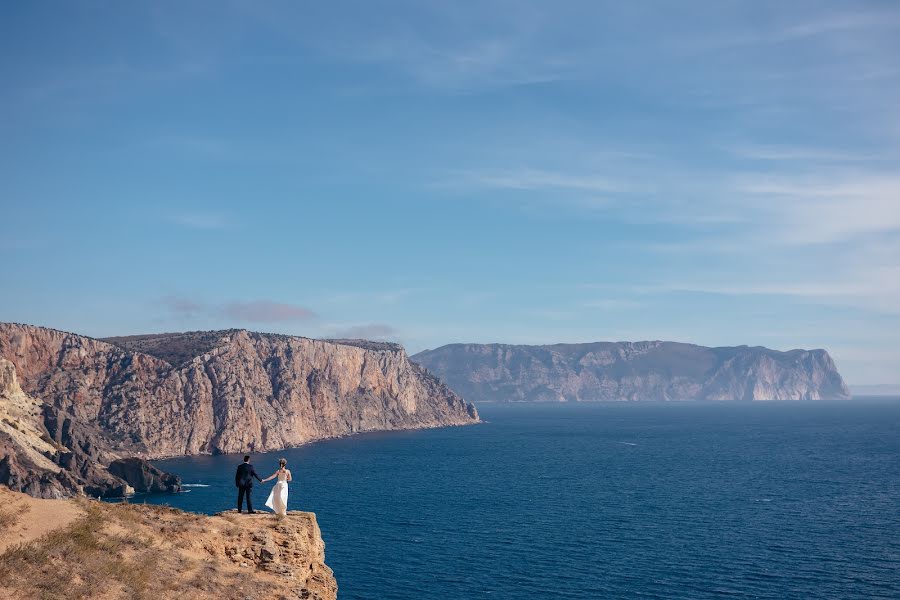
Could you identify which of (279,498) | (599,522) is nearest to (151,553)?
(279,498)

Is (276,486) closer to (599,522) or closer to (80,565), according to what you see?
(80,565)

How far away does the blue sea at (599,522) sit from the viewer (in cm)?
6788

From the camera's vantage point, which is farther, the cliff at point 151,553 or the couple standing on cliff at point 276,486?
the couple standing on cliff at point 276,486

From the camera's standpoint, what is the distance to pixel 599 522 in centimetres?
9394

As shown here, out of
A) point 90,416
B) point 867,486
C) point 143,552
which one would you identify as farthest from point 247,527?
point 90,416

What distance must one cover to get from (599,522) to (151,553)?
78.5m

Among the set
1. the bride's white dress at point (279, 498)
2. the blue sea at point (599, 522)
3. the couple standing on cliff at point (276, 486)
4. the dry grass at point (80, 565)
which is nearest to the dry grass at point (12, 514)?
the dry grass at point (80, 565)

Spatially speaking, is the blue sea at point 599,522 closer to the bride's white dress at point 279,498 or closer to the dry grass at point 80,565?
the bride's white dress at point 279,498

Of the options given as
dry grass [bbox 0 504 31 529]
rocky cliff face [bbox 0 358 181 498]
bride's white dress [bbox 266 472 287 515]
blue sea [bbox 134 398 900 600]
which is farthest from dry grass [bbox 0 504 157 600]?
rocky cliff face [bbox 0 358 181 498]

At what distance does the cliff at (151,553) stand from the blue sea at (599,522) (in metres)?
40.8

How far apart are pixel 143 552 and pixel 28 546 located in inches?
127

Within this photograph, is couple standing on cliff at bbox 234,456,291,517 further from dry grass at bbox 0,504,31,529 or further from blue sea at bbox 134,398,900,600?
blue sea at bbox 134,398,900,600

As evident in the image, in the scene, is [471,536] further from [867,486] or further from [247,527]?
[867,486]

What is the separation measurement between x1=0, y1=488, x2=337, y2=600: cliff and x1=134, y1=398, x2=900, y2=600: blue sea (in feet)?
134
